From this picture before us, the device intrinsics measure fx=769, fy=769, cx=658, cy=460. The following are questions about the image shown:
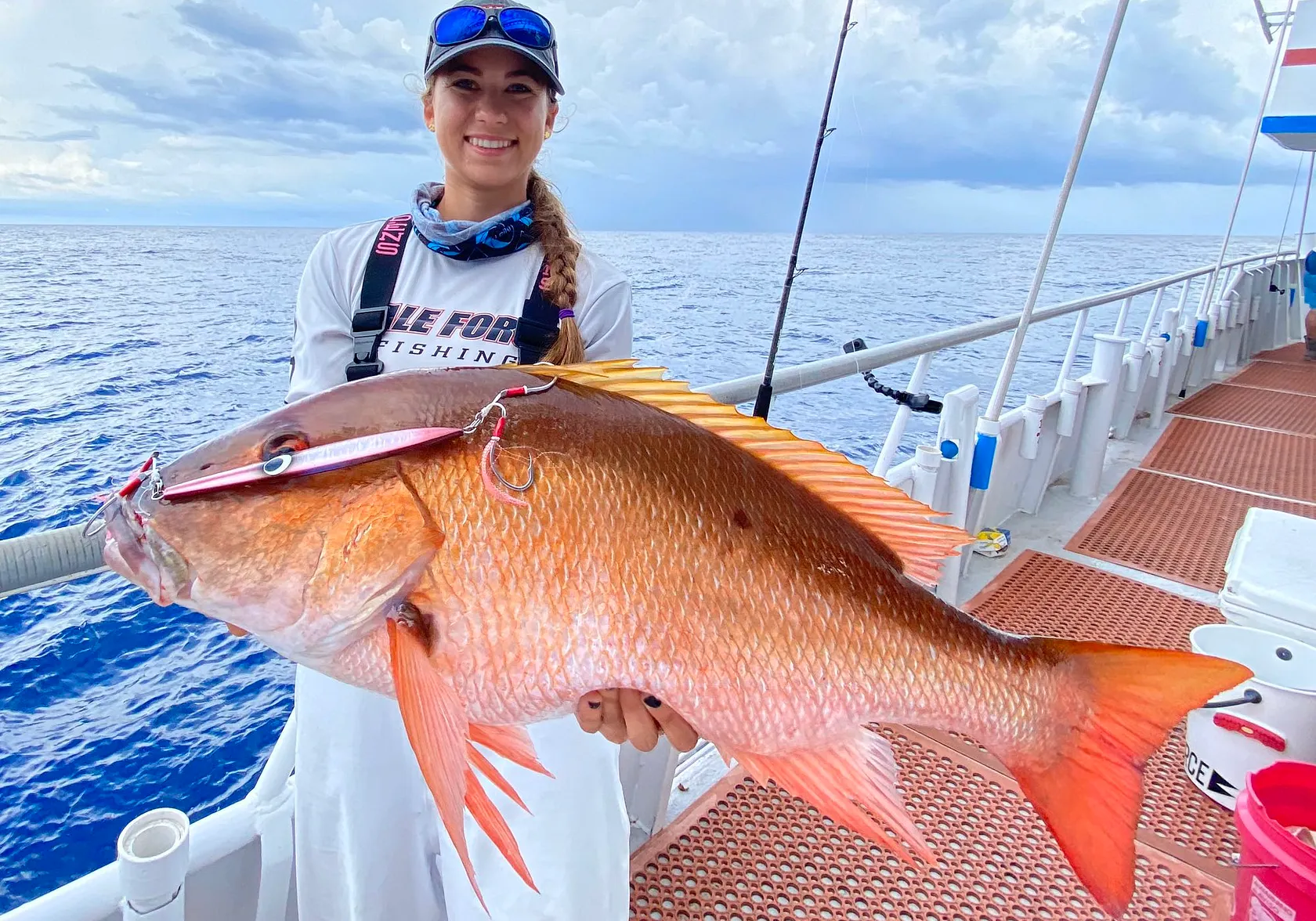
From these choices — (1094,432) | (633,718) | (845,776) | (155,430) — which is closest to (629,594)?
(633,718)

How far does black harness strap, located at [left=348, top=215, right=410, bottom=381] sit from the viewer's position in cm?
154

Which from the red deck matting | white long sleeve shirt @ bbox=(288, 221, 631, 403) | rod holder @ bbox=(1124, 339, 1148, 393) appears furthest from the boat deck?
rod holder @ bbox=(1124, 339, 1148, 393)

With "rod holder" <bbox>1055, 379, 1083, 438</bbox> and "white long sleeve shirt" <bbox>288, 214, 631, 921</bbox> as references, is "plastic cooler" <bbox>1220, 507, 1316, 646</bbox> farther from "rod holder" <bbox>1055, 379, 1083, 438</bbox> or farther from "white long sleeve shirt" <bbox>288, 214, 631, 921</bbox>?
"white long sleeve shirt" <bbox>288, 214, 631, 921</bbox>

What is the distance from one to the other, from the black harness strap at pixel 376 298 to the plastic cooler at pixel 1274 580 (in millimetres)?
2920

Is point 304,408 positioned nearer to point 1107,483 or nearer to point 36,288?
point 1107,483

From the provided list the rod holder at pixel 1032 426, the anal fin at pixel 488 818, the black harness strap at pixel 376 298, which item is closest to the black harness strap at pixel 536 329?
the black harness strap at pixel 376 298

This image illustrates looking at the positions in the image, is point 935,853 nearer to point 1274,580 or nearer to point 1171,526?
point 1274,580

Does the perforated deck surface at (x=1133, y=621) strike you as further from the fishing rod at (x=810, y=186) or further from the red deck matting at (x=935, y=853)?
the fishing rod at (x=810, y=186)

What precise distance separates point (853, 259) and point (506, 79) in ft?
214

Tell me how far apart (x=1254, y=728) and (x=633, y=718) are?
2.11 m

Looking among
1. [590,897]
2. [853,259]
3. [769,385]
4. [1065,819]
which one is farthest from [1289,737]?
[853,259]

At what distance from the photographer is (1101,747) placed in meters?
1.17

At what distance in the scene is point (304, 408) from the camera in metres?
1.10

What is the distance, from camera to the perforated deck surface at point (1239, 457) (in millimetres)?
5391
